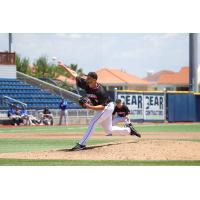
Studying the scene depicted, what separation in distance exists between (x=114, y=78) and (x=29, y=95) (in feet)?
94.5

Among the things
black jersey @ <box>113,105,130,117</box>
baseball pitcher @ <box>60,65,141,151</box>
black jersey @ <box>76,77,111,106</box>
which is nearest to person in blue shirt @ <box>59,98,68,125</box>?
black jersey @ <box>113,105,130,117</box>

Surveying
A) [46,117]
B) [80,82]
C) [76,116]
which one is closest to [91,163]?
[80,82]

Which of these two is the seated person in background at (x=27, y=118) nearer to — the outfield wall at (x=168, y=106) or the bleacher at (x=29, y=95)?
the bleacher at (x=29, y=95)

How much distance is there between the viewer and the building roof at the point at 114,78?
54312 millimetres

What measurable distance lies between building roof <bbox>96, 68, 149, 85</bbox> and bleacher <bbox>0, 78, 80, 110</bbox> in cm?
2524

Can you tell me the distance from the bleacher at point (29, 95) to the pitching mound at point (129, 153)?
38.2 ft

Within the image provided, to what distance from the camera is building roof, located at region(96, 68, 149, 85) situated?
178 ft

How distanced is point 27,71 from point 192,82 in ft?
27.6

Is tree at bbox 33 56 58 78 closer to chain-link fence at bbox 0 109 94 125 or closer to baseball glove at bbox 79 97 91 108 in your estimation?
chain-link fence at bbox 0 109 94 125

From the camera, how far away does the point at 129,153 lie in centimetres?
1265

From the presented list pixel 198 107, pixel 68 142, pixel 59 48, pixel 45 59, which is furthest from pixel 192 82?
pixel 68 142

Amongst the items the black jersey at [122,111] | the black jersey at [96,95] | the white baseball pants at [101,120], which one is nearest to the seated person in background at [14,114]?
the black jersey at [122,111]
